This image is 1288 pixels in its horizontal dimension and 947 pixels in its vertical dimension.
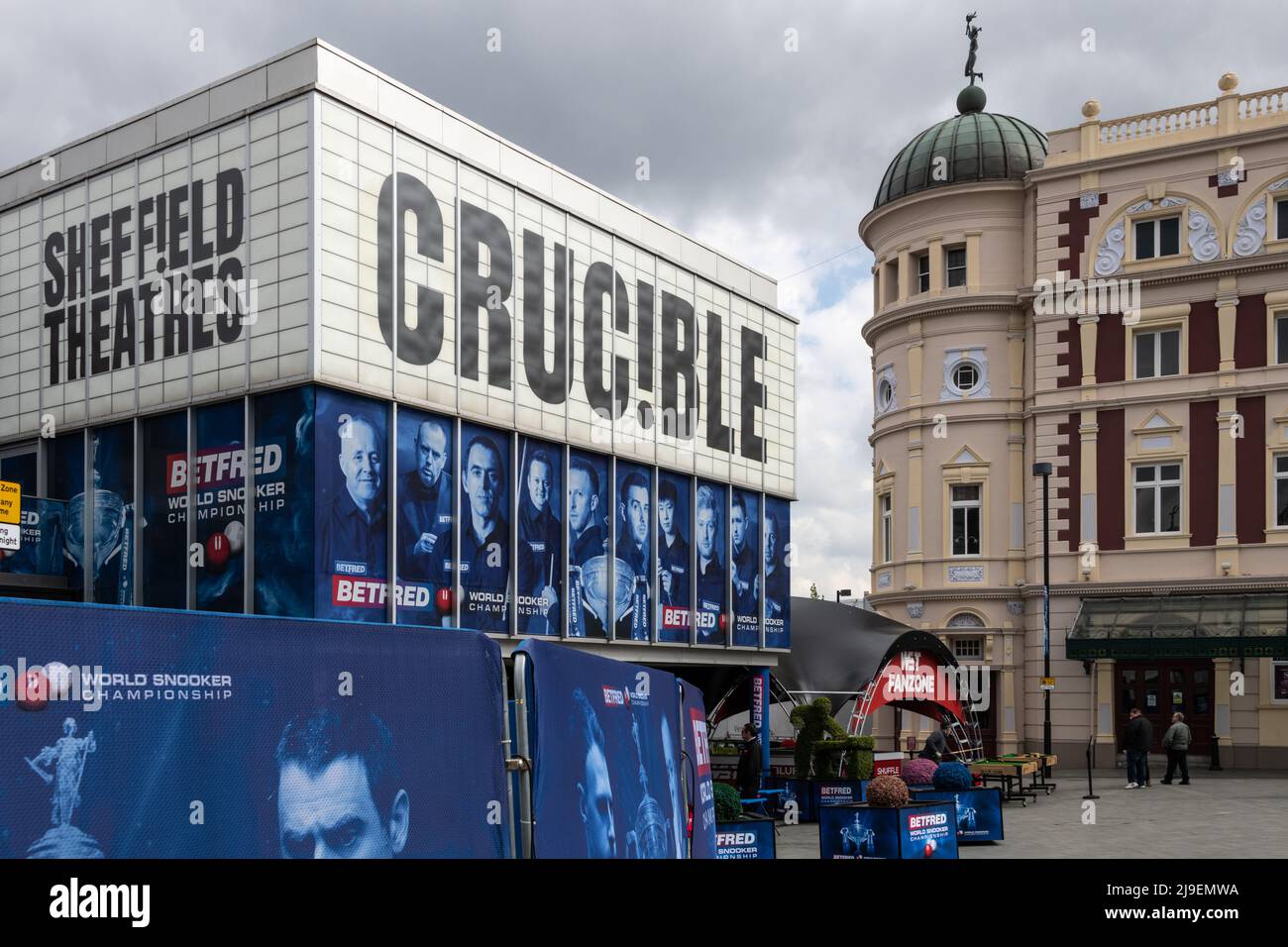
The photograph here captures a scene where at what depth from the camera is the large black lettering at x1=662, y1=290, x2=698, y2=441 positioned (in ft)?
96.5

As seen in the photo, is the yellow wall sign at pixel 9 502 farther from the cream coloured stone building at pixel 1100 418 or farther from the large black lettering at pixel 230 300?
the cream coloured stone building at pixel 1100 418

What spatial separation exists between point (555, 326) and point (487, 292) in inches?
82.7

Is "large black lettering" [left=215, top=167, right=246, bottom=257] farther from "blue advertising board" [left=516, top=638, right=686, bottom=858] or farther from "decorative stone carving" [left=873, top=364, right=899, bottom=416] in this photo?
"decorative stone carving" [left=873, top=364, right=899, bottom=416]

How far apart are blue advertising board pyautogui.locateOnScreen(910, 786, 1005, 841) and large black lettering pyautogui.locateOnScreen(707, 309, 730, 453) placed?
11.9m

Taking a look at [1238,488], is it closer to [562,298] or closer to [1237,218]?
[1237,218]

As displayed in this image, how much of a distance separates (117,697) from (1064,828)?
21078 millimetres

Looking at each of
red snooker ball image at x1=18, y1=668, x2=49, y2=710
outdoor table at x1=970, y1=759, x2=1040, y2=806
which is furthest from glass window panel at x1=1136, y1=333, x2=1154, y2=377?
red snooker ball image at x1=18, y1=668, x2=49, y2=710

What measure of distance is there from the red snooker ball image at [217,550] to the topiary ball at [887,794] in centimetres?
1068

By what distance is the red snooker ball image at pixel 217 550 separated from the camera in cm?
2126

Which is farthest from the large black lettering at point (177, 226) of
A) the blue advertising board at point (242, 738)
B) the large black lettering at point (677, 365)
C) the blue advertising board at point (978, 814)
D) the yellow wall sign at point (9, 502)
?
the blue advertising board at point (242, 738)

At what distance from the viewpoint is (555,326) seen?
25.8 metres

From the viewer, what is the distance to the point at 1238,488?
3919cm

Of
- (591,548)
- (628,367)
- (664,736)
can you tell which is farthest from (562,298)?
(664,736)
